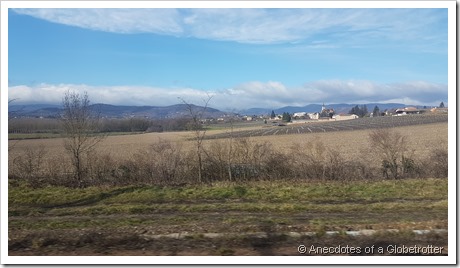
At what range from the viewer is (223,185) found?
48.6ft

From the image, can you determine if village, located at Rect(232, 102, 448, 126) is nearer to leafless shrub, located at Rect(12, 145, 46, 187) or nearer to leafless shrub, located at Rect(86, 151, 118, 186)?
leafless shrub, located at Rect(86, 151, 118, 186)

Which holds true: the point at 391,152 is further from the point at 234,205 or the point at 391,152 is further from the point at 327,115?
the point at 327,115

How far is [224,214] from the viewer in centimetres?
982

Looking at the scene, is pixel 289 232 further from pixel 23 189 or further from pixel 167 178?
pixel 23 189

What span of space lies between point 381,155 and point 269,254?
43.7ft

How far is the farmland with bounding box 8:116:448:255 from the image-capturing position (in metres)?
6.93

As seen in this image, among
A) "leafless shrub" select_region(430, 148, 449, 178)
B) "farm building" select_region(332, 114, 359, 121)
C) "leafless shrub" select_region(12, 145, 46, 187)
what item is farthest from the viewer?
"farm building" select_region(332, 114, 359, 121)

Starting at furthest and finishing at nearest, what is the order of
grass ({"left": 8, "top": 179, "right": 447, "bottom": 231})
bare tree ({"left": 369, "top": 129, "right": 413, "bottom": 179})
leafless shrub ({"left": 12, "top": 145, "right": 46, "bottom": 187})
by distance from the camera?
1. bare tree ({"left": 369, "top": 129, "right": 413, "bottom": 179})
2. leafless shrub ({"left": 12, "top": 145, "right": 46, "bottom": 187})
3. grass ({"left": 8, "top": 179, "right": 447, "bottom": 231})

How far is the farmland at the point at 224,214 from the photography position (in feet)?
22.7

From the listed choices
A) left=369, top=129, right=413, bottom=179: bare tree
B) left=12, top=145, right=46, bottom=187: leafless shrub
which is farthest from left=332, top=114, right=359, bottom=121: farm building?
left=12, top=145, right=46, bottom=187: leafless shrub

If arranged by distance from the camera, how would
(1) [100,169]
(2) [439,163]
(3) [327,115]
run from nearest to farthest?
1. (2) [439,163]
2. (1) [100,169]
3. (3) [327,115]

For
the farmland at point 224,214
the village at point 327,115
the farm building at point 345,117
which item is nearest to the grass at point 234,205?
the farmland at point 224,214

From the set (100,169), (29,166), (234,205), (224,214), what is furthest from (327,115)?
(224,214)

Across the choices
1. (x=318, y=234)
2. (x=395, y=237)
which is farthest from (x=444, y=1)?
(x=318, y=234)
